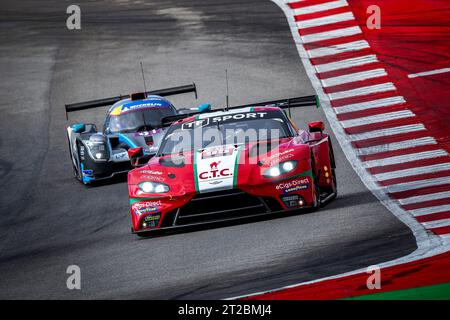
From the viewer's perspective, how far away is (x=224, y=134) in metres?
11.0

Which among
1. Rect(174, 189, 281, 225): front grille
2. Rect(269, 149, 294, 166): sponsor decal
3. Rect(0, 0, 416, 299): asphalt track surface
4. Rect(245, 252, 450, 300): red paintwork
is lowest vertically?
Rect(0, 0, 416, 299): asphalt track surface

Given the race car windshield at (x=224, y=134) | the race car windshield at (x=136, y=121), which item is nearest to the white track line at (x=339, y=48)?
the race car windshield at (x=136, y=121)

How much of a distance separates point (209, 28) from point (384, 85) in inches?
332

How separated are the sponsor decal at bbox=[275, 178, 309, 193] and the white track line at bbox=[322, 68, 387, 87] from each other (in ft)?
31.5

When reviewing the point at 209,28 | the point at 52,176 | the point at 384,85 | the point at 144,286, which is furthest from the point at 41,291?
the point at 209,28

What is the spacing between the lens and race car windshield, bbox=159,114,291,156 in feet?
35.6

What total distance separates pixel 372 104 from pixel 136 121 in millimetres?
4305

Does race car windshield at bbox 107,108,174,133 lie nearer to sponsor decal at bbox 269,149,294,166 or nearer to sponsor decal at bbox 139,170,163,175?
sponsor decal at bbox 139,170,163,175

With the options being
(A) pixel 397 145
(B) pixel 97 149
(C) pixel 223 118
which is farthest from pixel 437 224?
(B) pixel 97 149

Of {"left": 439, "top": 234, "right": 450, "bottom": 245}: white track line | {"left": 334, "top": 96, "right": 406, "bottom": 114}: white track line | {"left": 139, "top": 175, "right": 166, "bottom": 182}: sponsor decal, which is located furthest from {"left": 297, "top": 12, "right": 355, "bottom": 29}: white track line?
{"left": 439, "top": 234, "right": 450, "bottom": 245}: white track line

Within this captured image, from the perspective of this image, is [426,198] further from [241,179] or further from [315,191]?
[241,179]

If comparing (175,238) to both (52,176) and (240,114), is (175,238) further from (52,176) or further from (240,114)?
(52,176)
